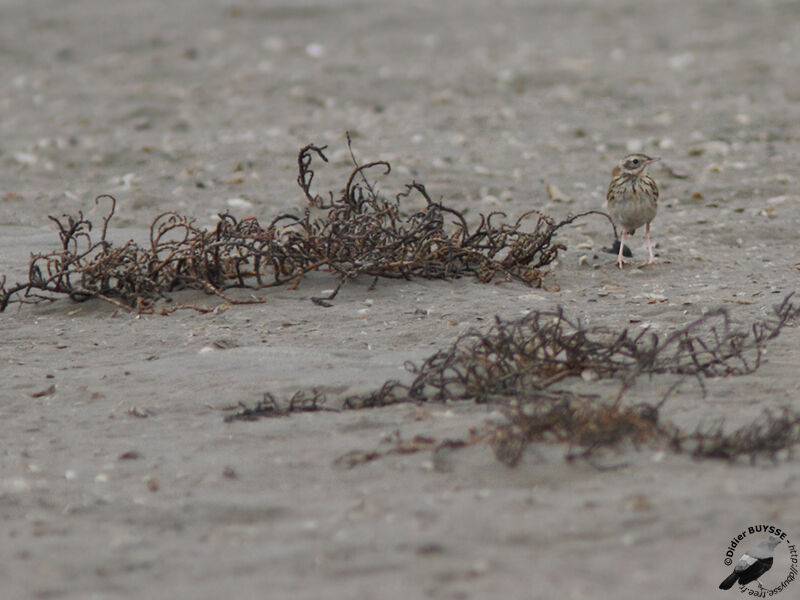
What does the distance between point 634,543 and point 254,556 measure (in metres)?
1.12

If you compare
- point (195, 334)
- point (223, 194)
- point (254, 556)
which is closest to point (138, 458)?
point (254, 556)

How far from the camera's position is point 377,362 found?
16.8ft

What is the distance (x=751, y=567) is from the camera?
124 inches

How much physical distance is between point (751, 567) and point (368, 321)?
10.0 ft

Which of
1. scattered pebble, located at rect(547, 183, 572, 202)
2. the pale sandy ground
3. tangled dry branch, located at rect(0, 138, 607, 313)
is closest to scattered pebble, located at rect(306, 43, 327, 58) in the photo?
the pale sandy ground

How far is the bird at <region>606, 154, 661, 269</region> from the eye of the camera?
7203mm

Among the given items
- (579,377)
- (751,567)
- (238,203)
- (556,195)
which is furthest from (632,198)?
(751,567)

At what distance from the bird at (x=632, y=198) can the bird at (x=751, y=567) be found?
3981mm

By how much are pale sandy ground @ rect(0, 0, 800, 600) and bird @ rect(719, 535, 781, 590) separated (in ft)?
0.13

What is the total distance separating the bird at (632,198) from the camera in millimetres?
7203

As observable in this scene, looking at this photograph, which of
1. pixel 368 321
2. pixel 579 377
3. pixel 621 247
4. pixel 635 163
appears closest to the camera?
pixel 579 377

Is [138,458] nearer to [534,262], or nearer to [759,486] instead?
[759,486]

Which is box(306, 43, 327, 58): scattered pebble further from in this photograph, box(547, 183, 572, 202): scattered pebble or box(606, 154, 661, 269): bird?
box(606, 154, 661, 269): bird

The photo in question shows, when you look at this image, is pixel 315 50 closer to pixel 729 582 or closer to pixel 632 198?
pixel 632 198
